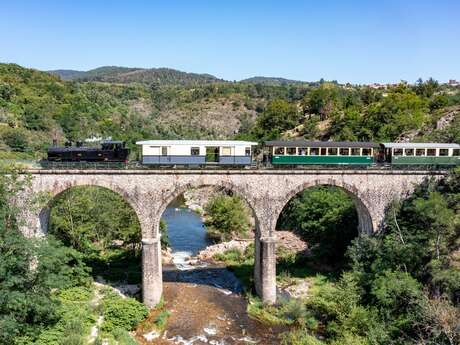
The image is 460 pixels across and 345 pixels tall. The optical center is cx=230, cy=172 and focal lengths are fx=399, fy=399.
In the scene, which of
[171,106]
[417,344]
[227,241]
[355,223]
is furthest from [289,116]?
[171,106]

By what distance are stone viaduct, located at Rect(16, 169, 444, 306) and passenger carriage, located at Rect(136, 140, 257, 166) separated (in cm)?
184

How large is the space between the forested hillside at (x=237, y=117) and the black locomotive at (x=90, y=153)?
2159cm

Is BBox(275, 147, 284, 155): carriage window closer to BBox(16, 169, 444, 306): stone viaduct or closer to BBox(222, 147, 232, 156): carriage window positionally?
BBox(16, 169, 444, 306): stone viaduct

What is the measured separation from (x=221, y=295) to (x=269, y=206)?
9566 millimetres

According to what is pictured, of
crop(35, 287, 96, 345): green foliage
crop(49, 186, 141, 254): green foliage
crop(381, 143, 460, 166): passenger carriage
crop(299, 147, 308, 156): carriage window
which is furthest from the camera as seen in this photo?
crop(49, 186, 141, 254): green foliage

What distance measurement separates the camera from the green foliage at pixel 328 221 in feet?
135

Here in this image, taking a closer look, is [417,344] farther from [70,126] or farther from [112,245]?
[70,126]

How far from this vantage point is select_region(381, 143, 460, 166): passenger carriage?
36750 mm

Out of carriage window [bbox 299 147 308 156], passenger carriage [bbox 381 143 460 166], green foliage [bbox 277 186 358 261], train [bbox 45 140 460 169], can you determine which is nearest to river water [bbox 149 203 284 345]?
green foliage [bbox 277 186 358 261]

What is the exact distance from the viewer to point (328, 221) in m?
42.8

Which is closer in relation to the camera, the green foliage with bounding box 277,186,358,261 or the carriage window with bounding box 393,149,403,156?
the carriage window with bounding box 393,149,403,156

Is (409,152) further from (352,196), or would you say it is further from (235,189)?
(235,189)

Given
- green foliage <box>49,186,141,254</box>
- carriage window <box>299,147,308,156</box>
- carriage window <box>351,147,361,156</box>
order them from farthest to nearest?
green foliage <box>49,186,141,254</box> < carriage window <box>351,147,361,156</box> < carriage window <box>299,147,308,156</box>

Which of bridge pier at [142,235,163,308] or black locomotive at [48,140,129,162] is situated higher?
black locomotive at [48,140,129,162]
